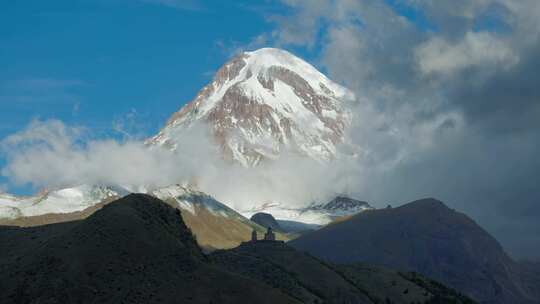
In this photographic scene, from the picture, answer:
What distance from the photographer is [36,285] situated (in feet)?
634

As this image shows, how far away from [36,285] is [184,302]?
30.5 m

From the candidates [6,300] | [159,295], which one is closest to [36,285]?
[6,300]

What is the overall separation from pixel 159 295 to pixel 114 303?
36.6 feet

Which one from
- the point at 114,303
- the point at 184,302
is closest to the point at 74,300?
the point at 114,303

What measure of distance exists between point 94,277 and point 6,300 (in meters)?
18.8

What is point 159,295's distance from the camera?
654ft

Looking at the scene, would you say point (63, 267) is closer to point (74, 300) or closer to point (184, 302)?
point (74, 300)

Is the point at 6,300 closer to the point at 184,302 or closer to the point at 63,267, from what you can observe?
the point at 63,267

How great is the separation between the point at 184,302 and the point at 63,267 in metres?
26.6

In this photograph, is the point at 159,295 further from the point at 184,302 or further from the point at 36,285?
the point at 36,285

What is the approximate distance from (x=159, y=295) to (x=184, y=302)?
5526mm

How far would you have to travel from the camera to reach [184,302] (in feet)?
652

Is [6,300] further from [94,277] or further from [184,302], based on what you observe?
[184,302]

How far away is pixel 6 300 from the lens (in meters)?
189
